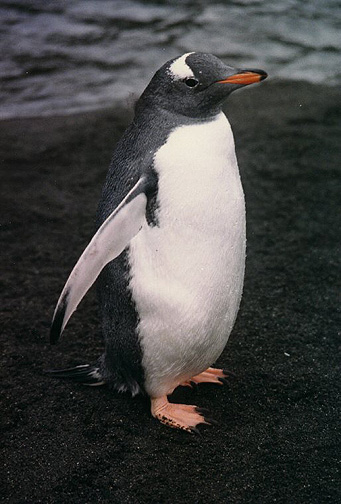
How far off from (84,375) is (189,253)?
28.1 inches

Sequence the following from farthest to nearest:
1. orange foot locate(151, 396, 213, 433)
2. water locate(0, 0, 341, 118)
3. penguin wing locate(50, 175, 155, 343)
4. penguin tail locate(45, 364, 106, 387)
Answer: water locate(0, 0, 341, 118) < penguin tail locate(45, 364, 106, 387) < orange foot locate(151, 396, 213, 433) < penguin wing locate(50, 175, 155, 343)

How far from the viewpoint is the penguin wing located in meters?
2.09

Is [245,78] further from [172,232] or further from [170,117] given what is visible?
[172,232]

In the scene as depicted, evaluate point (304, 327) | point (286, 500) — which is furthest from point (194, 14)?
point (286, 500)

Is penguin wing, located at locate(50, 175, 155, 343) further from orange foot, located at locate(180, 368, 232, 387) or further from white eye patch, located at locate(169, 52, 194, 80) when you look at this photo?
orange foot, located at locate(180, 368, 232, 387)

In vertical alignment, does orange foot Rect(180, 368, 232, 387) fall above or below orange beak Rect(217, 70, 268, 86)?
below

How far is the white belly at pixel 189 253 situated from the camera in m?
2.11

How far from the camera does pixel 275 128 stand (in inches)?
199

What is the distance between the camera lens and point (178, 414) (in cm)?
235

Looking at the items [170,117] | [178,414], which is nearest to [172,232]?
[170,117]

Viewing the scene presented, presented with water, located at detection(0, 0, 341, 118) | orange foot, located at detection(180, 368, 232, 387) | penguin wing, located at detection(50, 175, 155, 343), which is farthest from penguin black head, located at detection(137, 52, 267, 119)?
water, located at detection(0, 0, 341, 118)

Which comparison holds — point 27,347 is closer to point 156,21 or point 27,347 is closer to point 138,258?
point 138,258

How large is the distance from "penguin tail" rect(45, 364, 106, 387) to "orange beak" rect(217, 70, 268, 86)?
116cm

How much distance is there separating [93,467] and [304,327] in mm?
1178
